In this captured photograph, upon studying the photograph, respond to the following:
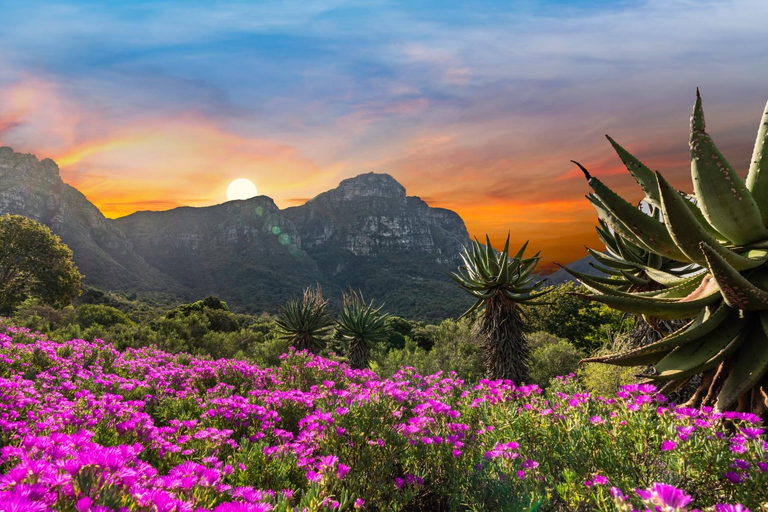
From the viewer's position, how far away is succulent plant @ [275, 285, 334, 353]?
13.4m

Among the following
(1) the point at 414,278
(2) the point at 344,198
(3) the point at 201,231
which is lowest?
(1) the point at 414,278

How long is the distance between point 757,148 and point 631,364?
156cm

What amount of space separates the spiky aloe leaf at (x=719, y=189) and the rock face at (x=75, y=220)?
93.6m

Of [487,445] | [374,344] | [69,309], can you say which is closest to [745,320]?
[487,445]

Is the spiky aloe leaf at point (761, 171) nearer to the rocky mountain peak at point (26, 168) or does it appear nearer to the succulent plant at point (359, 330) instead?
the succulent plant at point (359, 330)

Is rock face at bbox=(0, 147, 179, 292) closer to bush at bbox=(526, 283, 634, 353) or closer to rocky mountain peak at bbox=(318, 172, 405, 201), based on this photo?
bush at bbox=(526, 283, 634, 353)

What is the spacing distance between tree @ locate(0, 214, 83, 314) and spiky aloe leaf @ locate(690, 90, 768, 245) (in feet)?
102

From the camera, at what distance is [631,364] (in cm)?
250

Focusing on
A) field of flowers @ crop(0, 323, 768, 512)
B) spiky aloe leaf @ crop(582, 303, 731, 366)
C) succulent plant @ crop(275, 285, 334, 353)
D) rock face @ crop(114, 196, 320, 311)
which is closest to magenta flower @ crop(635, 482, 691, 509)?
field of flowers @ crop(0, 323, 768, 512)

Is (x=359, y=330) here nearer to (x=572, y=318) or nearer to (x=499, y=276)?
(x=499, y=276)

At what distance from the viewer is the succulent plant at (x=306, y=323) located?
527 inches

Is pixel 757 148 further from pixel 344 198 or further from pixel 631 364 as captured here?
pixel 344 198

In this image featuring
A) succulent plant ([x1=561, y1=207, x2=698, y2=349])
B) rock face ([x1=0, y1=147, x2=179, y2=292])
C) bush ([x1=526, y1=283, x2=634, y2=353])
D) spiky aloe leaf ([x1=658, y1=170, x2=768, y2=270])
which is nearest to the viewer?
spiky aloe leaf ([x1=658, y1=170, x2=768, y2=270])

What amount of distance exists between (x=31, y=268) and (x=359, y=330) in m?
24.5
